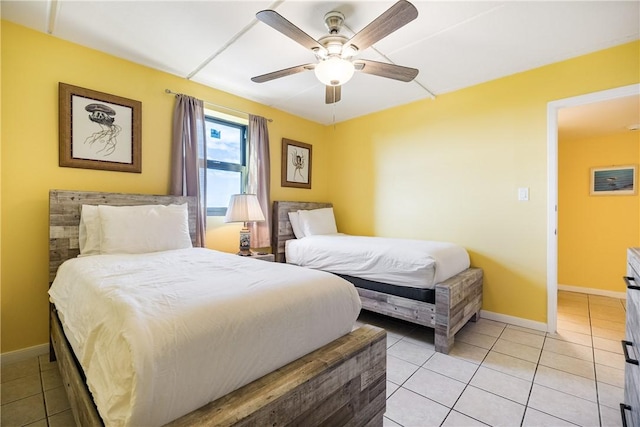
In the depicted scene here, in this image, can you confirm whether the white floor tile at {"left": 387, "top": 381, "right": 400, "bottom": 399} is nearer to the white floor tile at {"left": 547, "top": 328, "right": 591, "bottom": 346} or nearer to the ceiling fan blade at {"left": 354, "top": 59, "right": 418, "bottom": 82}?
the white floor tile at {"left": 547, "top": 328, "right": 591, "bottom": 346}

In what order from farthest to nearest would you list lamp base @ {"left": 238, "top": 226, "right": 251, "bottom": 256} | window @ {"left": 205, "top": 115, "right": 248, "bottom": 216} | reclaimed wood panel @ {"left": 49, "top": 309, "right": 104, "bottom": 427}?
1. window @ {"left": 205, "top": 115, "right": 248, "bottom": 216}
2. lamp base @ {"left": 238, "top": 226, "right": 251, "bottom": 256}
3. reclaimed wood panel @ {"left": 49, "top": 309, "right": 104, "bottom": 427}

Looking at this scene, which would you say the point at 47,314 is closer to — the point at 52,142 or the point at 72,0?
the point at 52,142

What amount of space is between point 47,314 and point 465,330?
354 centimetres

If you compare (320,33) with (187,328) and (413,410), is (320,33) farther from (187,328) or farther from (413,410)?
(413,410)

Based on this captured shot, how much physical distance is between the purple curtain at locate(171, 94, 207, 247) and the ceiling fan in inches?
41.6

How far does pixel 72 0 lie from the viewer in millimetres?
1795

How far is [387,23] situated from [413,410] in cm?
219

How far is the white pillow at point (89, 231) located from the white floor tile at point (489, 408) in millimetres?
2630

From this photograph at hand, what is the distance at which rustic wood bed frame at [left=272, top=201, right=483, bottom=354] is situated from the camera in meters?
2.16

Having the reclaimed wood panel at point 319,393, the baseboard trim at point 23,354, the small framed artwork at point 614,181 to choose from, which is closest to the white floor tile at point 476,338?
the reclaimed wood panel at point 319,393

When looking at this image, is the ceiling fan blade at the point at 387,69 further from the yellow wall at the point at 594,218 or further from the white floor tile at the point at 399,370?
the yellow wall at the point at 594,218

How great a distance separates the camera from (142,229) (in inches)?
84.6

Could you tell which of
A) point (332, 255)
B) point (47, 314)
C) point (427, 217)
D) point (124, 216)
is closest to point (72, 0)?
point (124, 216)

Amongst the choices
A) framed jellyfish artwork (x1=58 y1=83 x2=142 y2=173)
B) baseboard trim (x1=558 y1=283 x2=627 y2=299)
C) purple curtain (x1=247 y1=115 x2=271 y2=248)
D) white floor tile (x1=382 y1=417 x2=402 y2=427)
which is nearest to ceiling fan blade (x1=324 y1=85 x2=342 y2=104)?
purple curtain (x1=247 y1=115 x2=271 y2=248)
